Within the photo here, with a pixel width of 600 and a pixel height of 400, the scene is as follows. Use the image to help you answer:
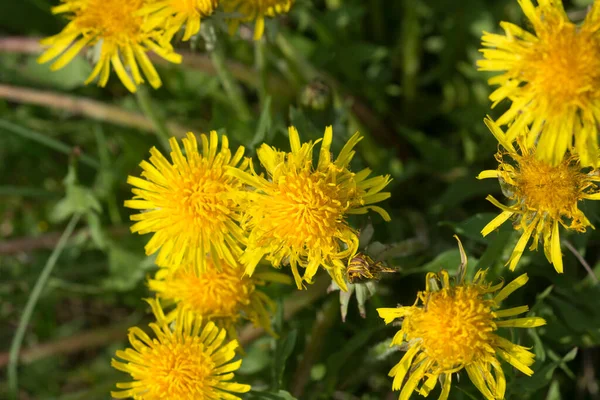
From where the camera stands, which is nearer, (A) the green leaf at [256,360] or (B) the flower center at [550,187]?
(B) the flower center at [550,187]

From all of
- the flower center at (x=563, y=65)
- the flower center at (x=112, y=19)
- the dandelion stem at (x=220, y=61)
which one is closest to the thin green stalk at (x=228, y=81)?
the dandelion stem at (x=220, y=61)

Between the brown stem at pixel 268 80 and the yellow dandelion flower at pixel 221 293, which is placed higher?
the brown stem at pixel 268 80

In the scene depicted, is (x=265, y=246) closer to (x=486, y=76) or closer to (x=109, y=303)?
(x=486, y=76)

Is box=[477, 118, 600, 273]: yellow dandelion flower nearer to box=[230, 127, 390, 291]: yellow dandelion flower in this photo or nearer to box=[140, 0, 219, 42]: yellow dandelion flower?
box=[230, 127, 390, 291]: yellow dandelion flower

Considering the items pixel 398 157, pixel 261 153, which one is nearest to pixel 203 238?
pixel 261 153

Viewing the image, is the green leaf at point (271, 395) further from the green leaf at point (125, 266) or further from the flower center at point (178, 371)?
the green leaf at point (125, 266)

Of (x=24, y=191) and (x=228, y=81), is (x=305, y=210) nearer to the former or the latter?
(x=228, y=81)

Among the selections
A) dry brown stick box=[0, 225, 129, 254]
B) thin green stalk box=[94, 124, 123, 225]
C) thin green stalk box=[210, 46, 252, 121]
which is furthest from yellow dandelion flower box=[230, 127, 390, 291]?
dry brown stick box=[0, 225, 129, 254]
